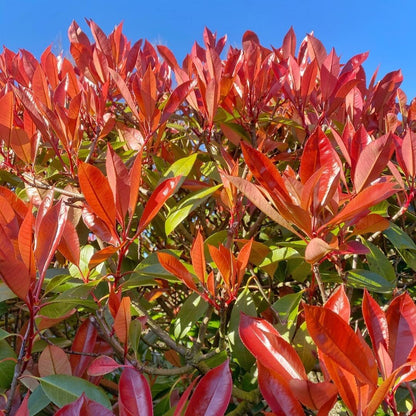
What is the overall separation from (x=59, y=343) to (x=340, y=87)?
0.98 metres

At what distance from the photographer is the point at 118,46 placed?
63.6 inches

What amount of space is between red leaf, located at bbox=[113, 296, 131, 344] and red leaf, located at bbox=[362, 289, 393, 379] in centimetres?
35

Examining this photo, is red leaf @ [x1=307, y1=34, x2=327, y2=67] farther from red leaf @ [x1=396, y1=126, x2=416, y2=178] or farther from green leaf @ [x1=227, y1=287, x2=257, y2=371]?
green leaf @ [x1=227, y1=287, x2=257, y2=371]

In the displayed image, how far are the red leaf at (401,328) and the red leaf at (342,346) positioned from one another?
78mm

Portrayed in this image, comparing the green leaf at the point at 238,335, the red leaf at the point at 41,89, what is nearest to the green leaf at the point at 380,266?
the green leaf at the point at 238,335

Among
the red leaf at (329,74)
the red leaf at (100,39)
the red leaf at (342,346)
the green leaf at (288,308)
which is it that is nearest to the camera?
the red leaf at (342,346)

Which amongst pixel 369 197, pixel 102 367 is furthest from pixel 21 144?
pixel 369 197

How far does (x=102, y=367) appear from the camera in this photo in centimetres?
69

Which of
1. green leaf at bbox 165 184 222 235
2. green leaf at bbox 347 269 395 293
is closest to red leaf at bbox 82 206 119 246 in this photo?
green leaf at bbox 165 184 222 235

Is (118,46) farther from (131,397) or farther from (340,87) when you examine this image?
(131,397)

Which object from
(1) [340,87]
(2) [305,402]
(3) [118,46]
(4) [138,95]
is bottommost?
(2) [305,402]

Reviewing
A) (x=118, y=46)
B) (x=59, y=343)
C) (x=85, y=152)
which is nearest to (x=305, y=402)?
(x=59, y=343)

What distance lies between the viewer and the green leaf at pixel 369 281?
0.96 meters

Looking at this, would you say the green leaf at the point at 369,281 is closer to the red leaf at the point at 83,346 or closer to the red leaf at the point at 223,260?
the red leaf at the point at 223,260
